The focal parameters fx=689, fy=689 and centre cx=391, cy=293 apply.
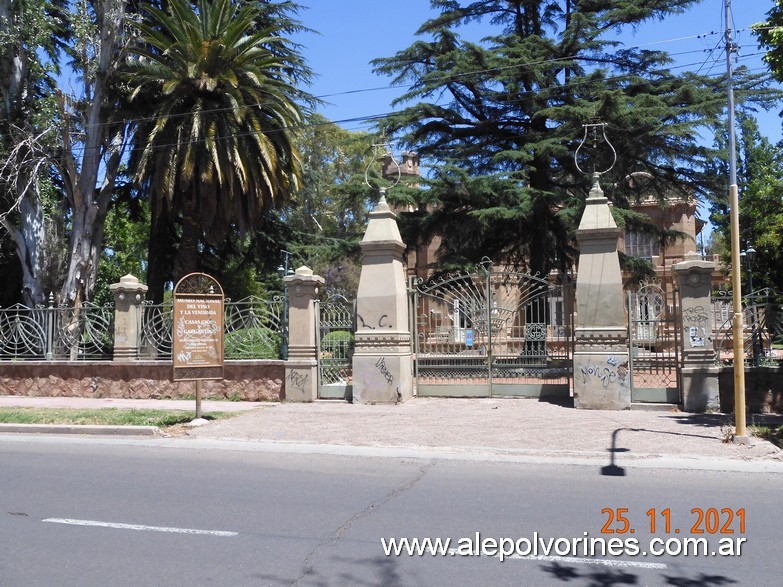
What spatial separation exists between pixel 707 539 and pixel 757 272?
32.3 meters

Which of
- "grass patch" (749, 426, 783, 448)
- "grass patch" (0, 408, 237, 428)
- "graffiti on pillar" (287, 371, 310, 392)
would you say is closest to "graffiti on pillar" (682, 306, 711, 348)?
"grass patch" (749, 426, 783, 448)

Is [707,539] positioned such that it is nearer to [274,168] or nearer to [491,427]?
[491,427]

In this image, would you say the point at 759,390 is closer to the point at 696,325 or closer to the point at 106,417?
the point at 696,325

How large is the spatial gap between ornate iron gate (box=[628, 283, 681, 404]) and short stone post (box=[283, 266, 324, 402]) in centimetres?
681

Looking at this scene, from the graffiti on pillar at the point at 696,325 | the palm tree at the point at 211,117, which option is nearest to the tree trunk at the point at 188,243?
the palm tree at the point at 211,117

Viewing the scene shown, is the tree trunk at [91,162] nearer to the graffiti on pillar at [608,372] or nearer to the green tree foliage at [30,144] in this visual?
the green tree foliage at [30,144]

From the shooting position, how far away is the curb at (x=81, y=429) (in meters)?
12.2

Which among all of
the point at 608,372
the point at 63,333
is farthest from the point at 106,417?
the point at 608,372

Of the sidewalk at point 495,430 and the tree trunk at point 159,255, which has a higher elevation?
the tree trunk at point 159,255

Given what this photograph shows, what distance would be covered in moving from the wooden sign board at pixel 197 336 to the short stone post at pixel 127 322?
4.99 m

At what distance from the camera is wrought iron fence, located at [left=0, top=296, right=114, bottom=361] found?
17484mm

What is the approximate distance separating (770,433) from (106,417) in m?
11.7

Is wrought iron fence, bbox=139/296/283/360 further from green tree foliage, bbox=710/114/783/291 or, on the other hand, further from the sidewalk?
green tree foliage, bbox=710/114/783/291

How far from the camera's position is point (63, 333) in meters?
17.7
